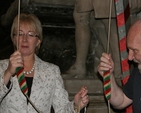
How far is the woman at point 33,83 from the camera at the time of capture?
246 centimetres

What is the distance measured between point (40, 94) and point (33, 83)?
0.07 m

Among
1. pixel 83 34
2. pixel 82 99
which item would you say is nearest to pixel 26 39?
pixel 82 99

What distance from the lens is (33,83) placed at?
251cm

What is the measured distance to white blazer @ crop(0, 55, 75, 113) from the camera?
246 cm

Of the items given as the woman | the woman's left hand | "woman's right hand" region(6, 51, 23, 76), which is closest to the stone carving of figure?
the woman

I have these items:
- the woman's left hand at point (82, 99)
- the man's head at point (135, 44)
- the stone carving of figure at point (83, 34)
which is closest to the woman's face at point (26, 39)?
the woman's left hand at point (82, 99)

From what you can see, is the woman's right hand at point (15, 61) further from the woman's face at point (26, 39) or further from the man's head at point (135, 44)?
the man's head at point (135, 44)

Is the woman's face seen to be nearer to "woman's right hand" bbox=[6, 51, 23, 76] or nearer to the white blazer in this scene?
the white blazer

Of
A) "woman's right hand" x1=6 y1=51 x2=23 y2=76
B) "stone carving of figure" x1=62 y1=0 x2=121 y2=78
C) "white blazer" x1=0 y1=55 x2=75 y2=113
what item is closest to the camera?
"woman's right hand" x1=6 y1=51 x2=23 y2=76

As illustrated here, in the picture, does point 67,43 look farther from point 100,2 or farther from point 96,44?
point 100,2

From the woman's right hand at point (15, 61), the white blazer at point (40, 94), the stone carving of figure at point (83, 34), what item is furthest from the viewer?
the stone carving of figure at point (83, 34)

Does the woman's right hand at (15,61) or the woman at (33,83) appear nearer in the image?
the woman's right hand at (15,61)

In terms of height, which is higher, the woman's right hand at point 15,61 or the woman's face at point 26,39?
the woman's face at point 26,39

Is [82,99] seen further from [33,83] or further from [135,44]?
[135,44]
